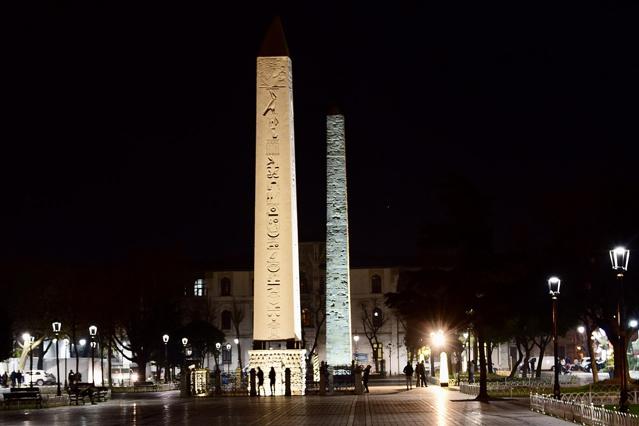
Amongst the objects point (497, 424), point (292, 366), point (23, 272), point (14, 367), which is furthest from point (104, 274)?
point (497, 424)

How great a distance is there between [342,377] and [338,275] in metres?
6.15

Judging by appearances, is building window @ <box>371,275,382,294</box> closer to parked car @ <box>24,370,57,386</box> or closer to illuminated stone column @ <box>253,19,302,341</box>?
parked car @ <box>24,370,57,386</box>

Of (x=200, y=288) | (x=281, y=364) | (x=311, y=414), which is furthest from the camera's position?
(x=200, y=288)

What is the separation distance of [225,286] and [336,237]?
60957 mm

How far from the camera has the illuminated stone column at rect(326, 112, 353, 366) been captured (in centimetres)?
6384

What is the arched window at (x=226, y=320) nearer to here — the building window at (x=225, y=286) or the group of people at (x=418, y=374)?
the building window at (x=225, y=286)

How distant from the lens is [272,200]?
42.2 meters

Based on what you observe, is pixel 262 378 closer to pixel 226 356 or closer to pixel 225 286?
pixel 226 356

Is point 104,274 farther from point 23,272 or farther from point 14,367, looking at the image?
point 14,367

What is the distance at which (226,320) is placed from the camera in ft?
399

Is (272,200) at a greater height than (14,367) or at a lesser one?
greater

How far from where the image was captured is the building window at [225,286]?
123188 millimetres

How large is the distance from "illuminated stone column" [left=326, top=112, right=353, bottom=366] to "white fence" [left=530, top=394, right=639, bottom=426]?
32.1 metres

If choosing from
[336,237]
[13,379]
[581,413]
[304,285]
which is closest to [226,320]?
[304,285]
